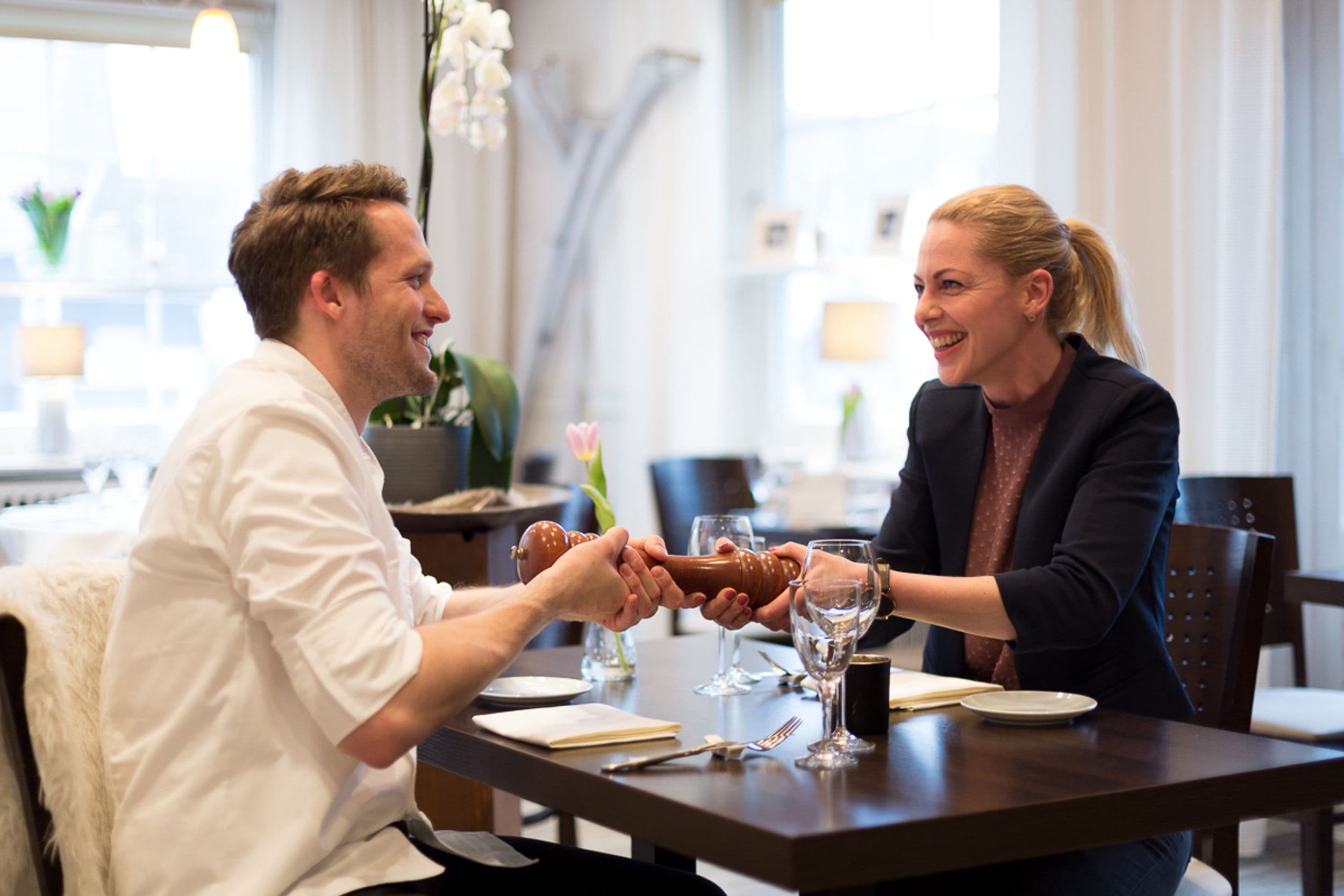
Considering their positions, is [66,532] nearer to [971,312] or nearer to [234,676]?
[234,676]

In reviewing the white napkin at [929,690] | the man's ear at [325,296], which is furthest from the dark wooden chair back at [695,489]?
the man's ear at [325,296]

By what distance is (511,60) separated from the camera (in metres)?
6.64

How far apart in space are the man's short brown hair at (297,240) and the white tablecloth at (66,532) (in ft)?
5.99

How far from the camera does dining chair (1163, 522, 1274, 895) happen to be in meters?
1.88

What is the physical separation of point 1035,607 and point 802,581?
476mm

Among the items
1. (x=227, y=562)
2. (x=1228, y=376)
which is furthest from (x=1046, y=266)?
(x=1228, y=376)

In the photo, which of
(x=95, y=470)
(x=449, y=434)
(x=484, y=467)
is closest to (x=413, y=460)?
(x=449, y=434)

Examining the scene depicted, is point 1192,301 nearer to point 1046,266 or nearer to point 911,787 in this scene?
point 1046,266

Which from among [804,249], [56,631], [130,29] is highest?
[130,29]

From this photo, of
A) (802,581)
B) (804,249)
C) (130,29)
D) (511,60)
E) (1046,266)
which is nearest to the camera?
(802,581)

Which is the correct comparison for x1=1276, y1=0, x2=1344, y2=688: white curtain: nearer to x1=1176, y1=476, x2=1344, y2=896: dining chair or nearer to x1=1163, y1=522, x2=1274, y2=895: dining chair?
x1=1176, y1=476, x2=1344, y2=896: dining chair

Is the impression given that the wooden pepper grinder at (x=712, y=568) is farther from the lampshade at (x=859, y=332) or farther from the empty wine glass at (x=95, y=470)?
the lampshade at (x=859, y=332)

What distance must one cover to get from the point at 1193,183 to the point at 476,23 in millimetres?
1924

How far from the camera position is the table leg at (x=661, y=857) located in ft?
5.91
